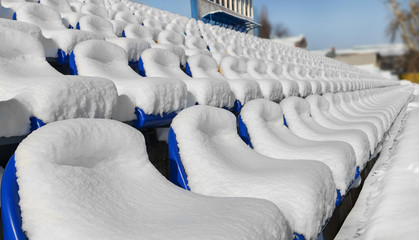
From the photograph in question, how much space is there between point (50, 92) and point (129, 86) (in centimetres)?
29

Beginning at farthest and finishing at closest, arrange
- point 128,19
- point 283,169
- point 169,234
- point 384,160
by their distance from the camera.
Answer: point 128,19 < point 384,160 < point 283,169 < point 169,234

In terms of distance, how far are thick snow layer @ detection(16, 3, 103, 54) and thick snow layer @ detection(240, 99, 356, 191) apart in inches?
27.5

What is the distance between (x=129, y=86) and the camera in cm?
86

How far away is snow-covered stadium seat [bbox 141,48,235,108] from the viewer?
108 cm

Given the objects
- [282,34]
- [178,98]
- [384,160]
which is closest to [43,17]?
[178,98]

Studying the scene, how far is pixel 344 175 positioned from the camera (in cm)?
88

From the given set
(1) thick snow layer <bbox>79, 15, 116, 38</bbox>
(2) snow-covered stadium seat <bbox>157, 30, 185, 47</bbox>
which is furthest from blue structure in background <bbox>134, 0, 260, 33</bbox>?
(1) thick snow layer <bbox>79, 15, 116, 38</bbox>

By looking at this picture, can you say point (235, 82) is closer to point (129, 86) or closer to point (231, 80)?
point (231, 80)

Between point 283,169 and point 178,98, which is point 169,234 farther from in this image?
point 178,98

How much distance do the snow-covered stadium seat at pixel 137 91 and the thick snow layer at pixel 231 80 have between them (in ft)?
1.29

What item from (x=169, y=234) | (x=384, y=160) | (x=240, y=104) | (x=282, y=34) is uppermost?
(x=169, y=234)

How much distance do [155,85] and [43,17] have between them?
1052mm

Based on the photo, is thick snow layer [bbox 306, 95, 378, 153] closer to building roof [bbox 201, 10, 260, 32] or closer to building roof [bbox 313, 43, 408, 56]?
building roof [bbox 201, 10, 260, 32]

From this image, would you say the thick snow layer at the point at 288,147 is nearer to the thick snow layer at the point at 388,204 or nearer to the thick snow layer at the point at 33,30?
the thick snow layer at the point at 388,204
